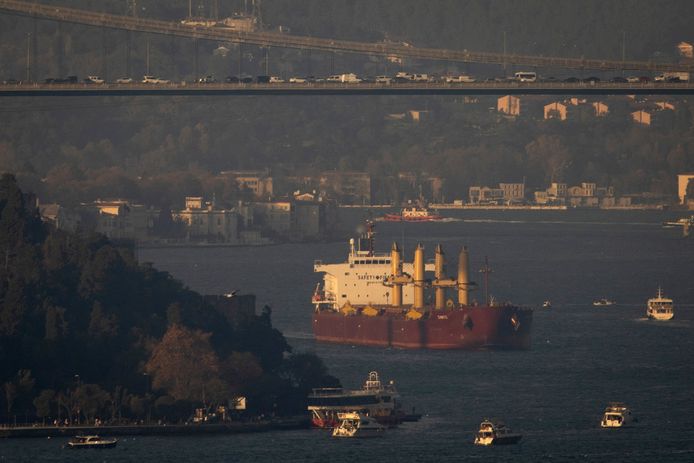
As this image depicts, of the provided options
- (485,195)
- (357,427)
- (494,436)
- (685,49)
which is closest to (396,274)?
(357,427)

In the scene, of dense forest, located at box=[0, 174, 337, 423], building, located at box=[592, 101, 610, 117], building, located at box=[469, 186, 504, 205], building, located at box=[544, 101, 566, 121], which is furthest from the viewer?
building, located at box=[544, 101, 566, 121]

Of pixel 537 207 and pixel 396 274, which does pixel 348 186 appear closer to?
pixel 537 207

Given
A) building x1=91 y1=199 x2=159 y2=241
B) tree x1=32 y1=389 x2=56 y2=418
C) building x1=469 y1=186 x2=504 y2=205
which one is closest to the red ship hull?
tree x1=32 y1=389 x2=56 y2=418

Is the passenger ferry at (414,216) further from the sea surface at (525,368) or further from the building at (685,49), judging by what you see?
the sea surface at (525,368)

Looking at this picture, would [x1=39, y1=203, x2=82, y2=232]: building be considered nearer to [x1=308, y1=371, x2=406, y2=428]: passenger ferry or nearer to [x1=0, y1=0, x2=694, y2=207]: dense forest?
[x1=0, y1=0, x2=694, y2=207]: dense forest

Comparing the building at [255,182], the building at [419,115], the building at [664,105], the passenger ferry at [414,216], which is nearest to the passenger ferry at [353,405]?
the building at [255,182]

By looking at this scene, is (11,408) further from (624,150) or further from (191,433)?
(624,150)

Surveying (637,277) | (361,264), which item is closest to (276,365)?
(361,264)
